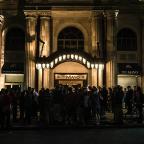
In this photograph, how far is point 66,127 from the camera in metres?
24.0

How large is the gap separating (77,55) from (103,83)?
2942 millimetres

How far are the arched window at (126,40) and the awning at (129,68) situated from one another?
1.24 metres

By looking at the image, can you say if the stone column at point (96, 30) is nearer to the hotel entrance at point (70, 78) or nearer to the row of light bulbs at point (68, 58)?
the row of light bulbs at point (68, 58)

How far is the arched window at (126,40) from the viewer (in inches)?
1470

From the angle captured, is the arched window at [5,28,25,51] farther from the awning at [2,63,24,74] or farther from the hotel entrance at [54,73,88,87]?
the hotel entrance at [54,73,88,87]

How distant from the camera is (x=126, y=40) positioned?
3762 cm

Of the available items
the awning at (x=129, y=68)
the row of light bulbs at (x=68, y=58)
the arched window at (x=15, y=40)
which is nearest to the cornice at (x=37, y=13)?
the arched window at (x=15, y=40)

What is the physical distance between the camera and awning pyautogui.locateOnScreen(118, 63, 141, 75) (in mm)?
36406

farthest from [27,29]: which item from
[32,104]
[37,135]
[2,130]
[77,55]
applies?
[37,135]

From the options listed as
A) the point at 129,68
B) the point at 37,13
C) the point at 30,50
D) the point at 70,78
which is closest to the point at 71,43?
the point at 70,78

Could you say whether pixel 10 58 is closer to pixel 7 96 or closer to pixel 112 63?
pixel 112 63

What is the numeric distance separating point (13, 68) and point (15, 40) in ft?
7.78

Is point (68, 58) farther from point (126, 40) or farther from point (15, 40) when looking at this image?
point (126, 40)

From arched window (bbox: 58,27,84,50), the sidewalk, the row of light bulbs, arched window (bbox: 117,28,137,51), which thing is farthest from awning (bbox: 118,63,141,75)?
the sidewalk
